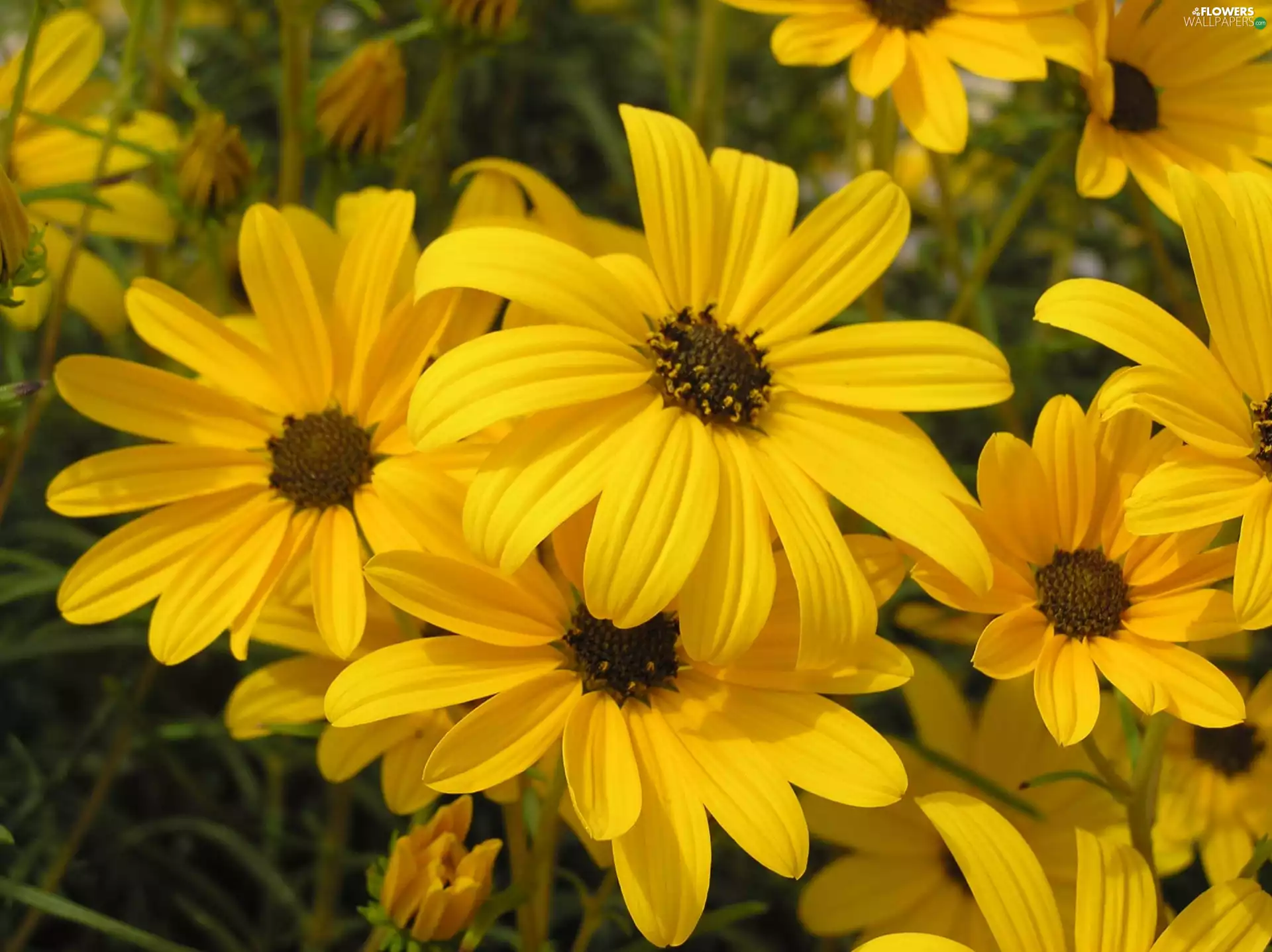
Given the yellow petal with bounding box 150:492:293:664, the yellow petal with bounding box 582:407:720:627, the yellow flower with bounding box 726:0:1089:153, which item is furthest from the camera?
the yellow flower with bounding box 726:0:1089:153

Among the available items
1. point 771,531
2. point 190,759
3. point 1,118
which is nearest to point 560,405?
point 771,531

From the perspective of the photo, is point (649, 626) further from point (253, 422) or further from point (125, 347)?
point (125, 347)

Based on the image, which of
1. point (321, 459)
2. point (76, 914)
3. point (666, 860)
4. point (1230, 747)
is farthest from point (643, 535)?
point (1230, 747)

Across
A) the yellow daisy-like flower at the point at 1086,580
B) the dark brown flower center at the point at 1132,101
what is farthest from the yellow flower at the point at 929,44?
the yellow daisy-like flower at the point at 1086,580

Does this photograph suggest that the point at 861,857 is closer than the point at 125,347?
Yes

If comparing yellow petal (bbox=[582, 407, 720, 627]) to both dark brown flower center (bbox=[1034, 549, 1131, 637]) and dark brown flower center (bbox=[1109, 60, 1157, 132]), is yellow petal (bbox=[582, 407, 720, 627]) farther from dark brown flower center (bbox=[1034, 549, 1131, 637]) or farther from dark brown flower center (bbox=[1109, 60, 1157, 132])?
dark brown flower center (bbox=[1109, 60, 1157, 132])

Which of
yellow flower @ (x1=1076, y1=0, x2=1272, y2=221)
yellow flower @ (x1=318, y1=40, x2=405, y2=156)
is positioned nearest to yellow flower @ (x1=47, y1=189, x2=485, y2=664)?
yellow flower @ (x1=318, y1=40, x2=405, y2=156)

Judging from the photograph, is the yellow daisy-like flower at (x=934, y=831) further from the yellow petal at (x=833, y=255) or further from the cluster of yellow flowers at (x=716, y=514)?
the yellow petal at (x=833, y=255)
